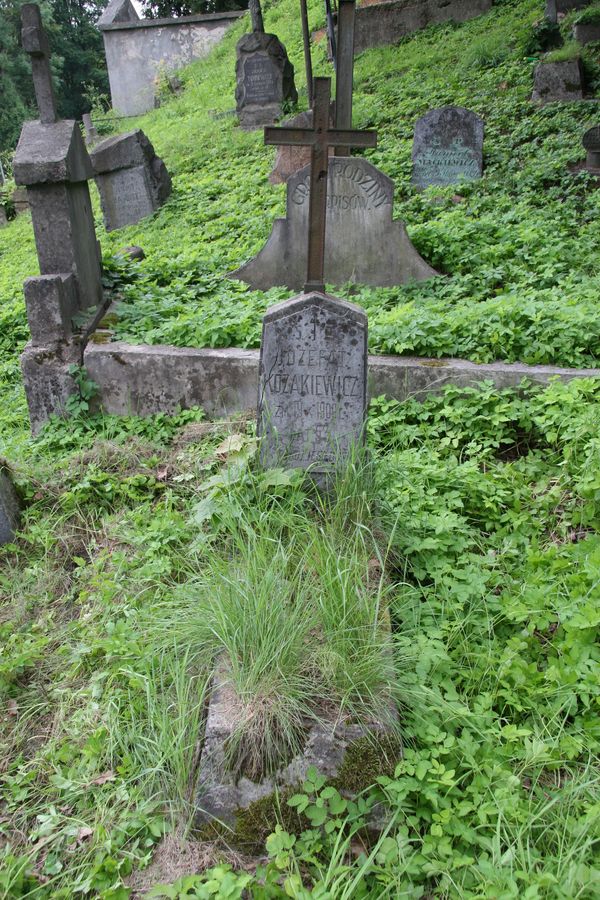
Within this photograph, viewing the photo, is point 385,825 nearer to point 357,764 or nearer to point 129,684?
point 357,764

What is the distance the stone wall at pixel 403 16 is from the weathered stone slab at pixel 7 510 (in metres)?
14.5

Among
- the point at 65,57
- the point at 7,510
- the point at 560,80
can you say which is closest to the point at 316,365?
the point at 7,510

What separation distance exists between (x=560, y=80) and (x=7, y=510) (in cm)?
981

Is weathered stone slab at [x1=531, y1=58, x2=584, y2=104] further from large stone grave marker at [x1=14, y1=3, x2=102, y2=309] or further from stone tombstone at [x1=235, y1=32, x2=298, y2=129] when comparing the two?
large stone grave marker at [x1=14, y1=3, x2=102, y2=309]

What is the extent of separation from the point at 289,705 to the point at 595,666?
1138mm

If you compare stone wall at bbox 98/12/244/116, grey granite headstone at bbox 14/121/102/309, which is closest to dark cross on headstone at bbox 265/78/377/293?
grey granite headstone at bbox 14/121/102/309

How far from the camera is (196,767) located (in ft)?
7.50

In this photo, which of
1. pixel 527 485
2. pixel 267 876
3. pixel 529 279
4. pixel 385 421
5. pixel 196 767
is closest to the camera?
pixel 267 876

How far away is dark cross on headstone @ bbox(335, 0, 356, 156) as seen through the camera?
648 centimetres

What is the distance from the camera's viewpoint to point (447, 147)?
8.38m

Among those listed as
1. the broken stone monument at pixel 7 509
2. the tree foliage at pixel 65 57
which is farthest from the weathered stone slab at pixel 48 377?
the tree foliage at pixel 65 57

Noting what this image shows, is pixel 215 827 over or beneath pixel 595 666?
beneath

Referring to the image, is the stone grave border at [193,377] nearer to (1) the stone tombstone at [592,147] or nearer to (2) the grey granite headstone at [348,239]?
(2) the grey granite headstone at [348,239]

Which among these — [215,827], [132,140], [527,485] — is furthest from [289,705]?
[132,140]
